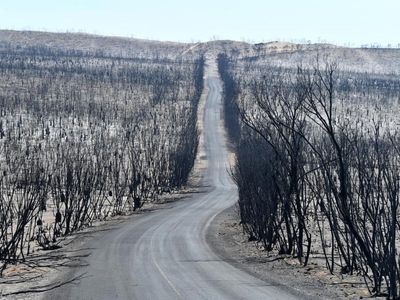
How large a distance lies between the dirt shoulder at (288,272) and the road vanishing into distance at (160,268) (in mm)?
546

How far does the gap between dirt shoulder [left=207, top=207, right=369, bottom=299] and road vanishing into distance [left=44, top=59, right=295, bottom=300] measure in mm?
546

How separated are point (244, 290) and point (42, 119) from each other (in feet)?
383

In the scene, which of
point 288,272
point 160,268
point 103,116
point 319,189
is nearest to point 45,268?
point 160,268

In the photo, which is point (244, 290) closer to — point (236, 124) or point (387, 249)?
point (387, 249)

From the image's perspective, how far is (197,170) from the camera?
96.6m

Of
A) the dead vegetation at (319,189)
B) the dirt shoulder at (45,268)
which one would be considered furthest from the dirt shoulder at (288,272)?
the dirt shoulder at (45,268)

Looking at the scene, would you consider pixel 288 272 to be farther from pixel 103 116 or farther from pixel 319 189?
pixel 103 116

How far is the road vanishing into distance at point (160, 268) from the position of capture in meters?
17.1

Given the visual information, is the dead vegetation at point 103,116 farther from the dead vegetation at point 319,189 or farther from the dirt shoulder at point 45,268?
the dirt shoulder at point 45,268

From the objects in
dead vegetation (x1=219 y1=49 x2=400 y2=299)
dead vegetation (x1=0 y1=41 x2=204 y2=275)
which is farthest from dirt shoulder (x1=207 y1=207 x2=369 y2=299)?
dead vegetation (x1=0 y1=41 x2=204 y2=275)

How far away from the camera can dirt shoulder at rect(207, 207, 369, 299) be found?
17.3 metres

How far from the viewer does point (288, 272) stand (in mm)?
21250

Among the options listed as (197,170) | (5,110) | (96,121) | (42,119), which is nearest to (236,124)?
(197,170)

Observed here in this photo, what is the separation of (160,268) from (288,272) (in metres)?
4.52
